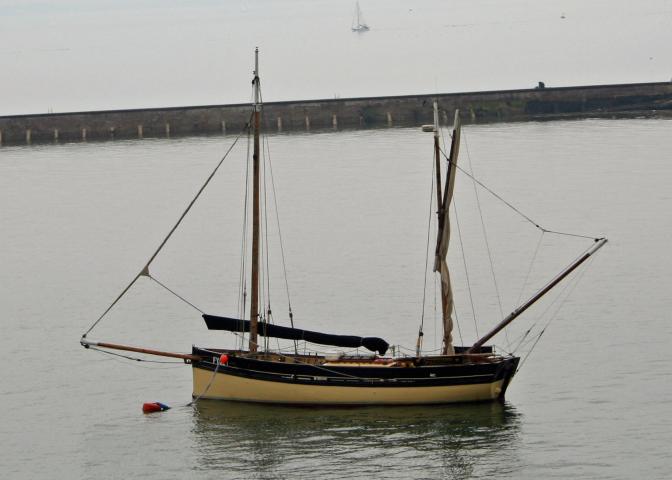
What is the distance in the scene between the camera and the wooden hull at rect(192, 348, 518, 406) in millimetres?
40969

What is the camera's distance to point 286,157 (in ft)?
376

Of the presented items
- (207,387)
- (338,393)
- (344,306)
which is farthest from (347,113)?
(338,393)

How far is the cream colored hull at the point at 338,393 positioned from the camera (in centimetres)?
4122

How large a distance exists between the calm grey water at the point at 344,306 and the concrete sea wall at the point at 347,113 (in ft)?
73.8

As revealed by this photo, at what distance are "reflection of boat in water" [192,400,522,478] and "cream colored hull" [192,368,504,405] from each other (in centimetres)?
26

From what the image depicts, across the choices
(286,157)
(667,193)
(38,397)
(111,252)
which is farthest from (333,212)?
(38,397)

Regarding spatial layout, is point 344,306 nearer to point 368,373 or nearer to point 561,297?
point 561,297

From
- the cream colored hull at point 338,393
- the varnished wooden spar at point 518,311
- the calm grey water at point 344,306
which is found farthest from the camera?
the varnished wooden spar at point 518,311

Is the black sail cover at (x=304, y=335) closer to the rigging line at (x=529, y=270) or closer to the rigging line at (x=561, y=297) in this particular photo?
the rigging line at (x=561, y=297)

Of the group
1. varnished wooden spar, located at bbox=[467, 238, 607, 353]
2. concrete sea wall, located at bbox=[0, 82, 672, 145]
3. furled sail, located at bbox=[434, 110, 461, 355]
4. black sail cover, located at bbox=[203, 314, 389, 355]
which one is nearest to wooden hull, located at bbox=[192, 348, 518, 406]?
varnished wooden spar, located at bbox=[467, 238, 607, 353]

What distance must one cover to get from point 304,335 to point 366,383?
3.32m

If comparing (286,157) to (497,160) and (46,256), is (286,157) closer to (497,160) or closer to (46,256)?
(497,160)

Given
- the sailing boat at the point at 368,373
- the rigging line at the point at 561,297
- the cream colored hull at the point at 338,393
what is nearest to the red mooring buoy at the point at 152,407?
the sailing boat at the point at 368,373

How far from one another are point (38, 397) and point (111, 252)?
1138 inches
